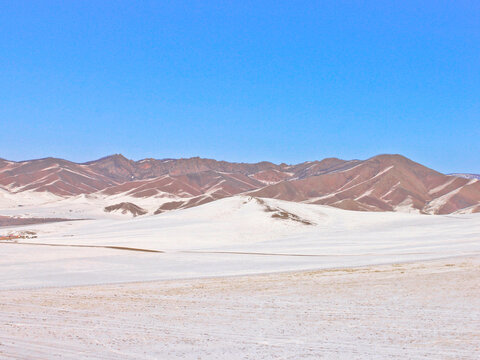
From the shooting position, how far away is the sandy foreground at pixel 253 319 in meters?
7.08

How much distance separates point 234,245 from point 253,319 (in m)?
22.7

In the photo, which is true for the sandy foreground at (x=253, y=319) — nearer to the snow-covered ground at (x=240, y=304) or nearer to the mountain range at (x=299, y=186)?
the snow-covered ground at (x=240, y=304)

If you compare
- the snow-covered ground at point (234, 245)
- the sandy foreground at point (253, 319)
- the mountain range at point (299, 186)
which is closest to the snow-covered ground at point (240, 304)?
the sandy foreground at point (253, 319)

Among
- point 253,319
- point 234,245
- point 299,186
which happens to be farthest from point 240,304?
point 299,186

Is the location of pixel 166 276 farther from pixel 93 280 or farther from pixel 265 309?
pixel 265 309

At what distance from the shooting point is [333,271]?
53.5 ft

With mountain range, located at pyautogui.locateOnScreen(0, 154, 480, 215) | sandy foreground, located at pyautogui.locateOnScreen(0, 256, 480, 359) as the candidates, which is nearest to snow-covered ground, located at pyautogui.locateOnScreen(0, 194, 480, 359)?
sandy foreground, located at pyautogui.locateOnScreen(0, 256, 480, 359)

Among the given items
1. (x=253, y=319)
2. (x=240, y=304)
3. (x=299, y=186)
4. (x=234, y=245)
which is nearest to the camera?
(x=253, y=319)

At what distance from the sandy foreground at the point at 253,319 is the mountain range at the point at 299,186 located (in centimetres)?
7038

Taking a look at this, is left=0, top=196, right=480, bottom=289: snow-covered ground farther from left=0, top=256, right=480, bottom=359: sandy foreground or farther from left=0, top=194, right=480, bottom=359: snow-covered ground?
left=0, top=256, right=480, bottom=359: sandy foreground

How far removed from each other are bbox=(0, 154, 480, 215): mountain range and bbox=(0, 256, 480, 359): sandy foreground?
231 feet

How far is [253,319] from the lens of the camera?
9242 mm

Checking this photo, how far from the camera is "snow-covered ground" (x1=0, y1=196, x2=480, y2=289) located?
703 inches

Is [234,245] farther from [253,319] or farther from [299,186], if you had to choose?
A: [299,186]
